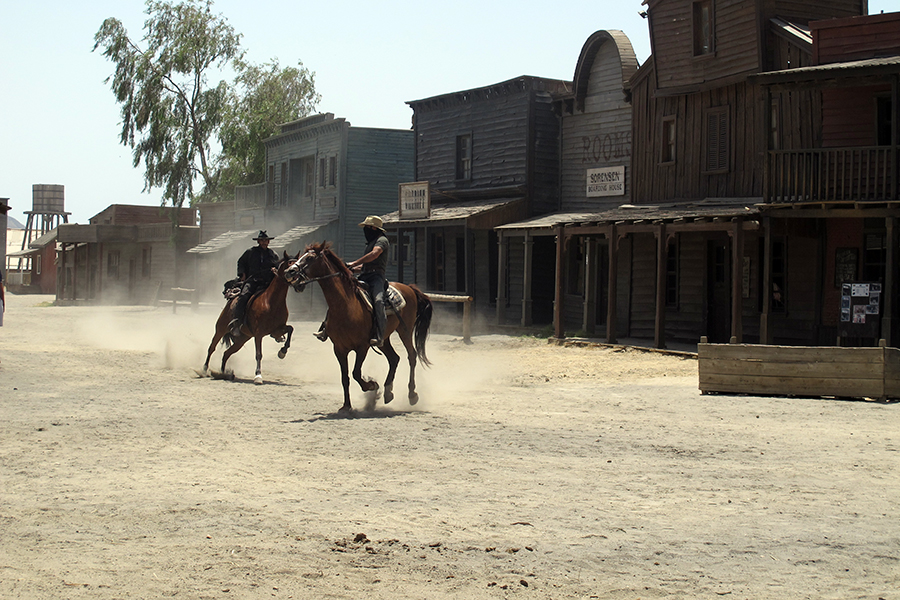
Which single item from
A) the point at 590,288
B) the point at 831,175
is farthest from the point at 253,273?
the point at 590,288

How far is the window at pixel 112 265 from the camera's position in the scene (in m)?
56.2

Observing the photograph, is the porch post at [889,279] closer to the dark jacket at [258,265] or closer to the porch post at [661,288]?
the porch post at [661,288]

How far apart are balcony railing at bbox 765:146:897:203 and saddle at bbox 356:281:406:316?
9.02 meters

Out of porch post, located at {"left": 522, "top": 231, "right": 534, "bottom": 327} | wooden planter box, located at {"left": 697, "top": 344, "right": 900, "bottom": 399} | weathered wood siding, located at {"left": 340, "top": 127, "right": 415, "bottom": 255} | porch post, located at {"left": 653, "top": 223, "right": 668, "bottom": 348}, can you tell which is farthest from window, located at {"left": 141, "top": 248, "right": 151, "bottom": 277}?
wooden planter box, located at {"left": 697, "top": 344, "right": 900, "bottom": 399}

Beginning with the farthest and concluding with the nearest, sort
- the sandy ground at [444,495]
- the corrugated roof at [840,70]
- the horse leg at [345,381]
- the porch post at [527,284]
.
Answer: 1. the porch post at [527,284]
2. the corrugated roof at [840,70]
3. the horse leg at [345,381]
4. the sandy ground at [444,495]

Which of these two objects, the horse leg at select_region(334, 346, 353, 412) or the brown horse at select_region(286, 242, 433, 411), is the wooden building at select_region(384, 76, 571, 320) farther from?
the horse leg at select_region(334, 346, 353, 412)

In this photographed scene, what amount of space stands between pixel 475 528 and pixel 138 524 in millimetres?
2221

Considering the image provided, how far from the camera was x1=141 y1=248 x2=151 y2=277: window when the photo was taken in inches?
2135

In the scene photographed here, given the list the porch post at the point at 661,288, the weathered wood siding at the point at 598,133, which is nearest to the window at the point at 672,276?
the weathered wood siding at the point at 598,133

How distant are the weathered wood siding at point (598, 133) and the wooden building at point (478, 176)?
810 millimetres

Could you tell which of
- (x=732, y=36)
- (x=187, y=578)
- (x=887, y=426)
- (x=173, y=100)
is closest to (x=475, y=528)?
(x=187, y=578)

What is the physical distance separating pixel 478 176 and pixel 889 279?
16489 millimetres

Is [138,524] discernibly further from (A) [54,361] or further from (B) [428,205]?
(B) [428,205]

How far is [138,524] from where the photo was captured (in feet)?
21.0
